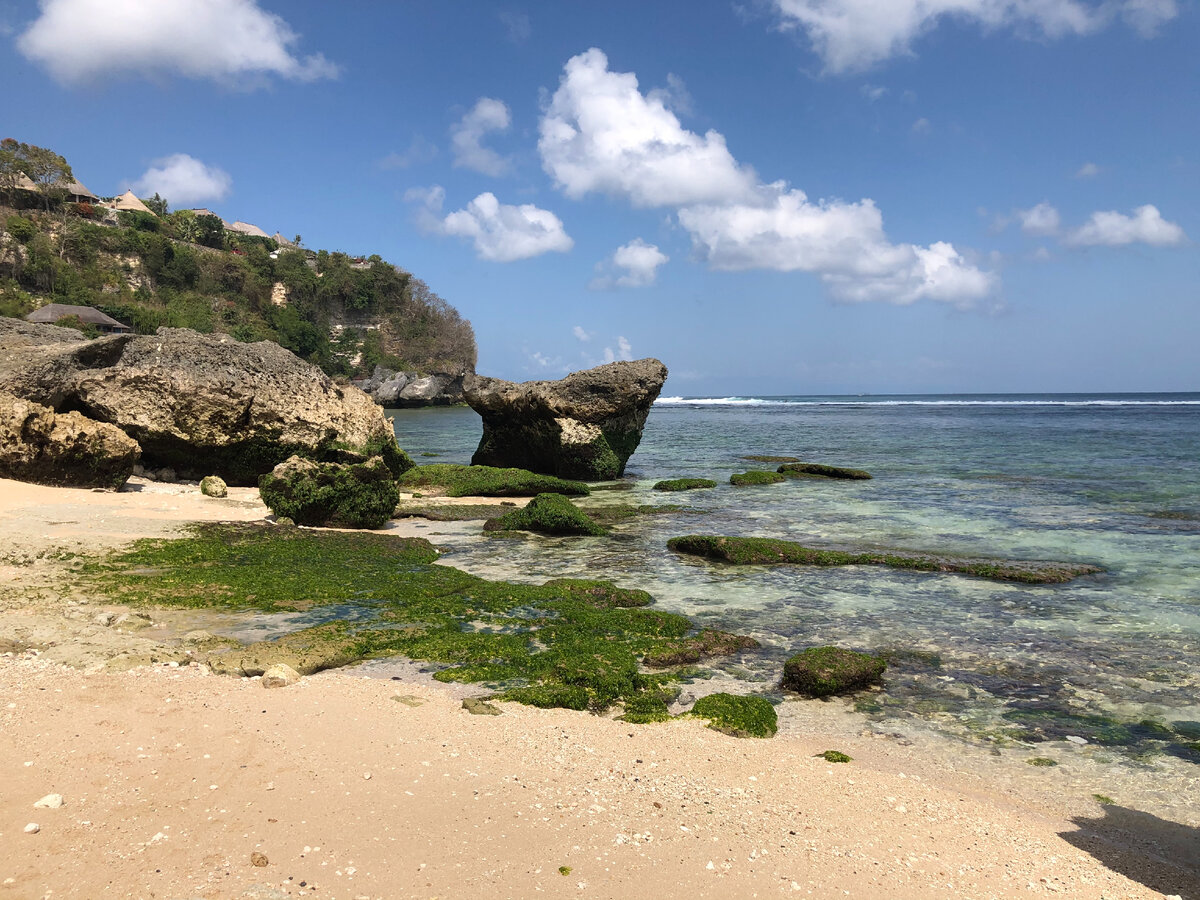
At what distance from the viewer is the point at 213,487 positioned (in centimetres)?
1366

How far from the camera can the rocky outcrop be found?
262 ft

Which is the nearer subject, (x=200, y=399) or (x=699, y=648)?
(x=699, y=648)

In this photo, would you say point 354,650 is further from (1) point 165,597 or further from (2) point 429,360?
(2) point 429,360

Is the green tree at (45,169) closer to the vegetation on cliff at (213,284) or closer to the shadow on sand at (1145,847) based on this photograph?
the vegetation on cliff at (213,284)

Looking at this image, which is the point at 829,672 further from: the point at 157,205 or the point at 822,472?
the point at 157,205

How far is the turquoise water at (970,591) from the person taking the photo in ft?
19.4

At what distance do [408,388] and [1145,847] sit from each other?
81490mm

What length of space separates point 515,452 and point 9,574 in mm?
15273

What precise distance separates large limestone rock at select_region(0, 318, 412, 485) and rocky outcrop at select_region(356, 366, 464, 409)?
2497 inches

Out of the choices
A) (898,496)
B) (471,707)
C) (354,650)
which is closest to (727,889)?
(471,707)

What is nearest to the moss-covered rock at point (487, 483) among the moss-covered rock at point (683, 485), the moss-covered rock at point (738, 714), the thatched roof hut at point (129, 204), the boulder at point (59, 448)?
the moss-covered rock at point (683, 485)

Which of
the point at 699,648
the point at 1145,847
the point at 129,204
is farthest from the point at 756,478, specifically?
the point at 129,204

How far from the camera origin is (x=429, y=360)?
91.0 m

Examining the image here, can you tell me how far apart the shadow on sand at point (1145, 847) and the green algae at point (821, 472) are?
18.0 metres
